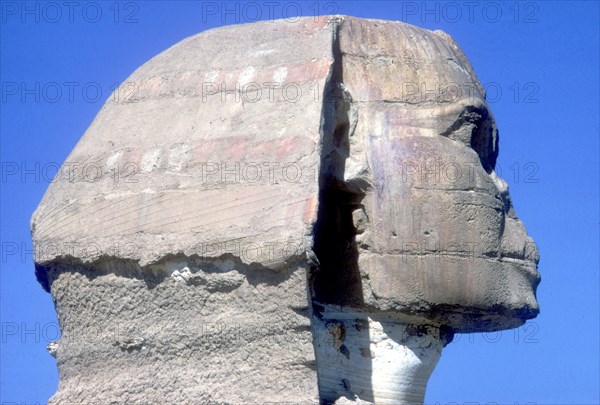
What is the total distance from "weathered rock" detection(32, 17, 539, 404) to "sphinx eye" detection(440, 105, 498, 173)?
0.01m

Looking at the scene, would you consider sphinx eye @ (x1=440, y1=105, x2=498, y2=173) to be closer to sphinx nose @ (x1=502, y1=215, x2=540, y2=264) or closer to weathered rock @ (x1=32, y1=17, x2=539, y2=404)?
weathered rock @ (x1=32, y1=17, x2=539, y2=404)

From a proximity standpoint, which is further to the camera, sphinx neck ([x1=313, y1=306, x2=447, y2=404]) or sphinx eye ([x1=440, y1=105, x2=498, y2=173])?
sphinx eye ([x1=440, y1=105, x2=498, y2=173])

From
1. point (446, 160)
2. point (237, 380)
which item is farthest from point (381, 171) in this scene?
point (237, 380)

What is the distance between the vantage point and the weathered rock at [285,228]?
7.68 metres

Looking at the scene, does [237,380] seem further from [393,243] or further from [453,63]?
[453,63]

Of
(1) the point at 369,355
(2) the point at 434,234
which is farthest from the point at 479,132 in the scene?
(1) the point at 369,355

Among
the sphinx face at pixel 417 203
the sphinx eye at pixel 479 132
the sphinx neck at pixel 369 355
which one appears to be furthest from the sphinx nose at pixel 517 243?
the sphinx neck at pixel 369 355

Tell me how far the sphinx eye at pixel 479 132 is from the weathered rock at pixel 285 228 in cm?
1

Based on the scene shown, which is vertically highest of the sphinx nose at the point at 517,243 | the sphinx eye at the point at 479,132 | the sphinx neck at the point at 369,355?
the sphinx eye at the point at 479,132

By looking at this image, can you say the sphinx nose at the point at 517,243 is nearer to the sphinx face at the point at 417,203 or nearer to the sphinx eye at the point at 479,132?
the sphinx face at the point at 417,203

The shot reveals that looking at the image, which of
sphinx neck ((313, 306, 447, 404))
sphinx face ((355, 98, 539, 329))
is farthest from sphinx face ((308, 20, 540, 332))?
sphinx neck ((313, 306, 447, 404))

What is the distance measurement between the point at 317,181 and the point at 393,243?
76 cm

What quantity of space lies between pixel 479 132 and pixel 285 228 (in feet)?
5.81

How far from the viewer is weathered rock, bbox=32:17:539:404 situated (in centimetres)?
768
